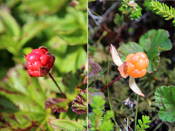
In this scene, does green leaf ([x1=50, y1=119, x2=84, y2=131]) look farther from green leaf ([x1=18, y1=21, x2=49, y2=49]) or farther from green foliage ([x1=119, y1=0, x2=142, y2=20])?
green leaf ([x1=18, y1=21, x2=49, y2=49])

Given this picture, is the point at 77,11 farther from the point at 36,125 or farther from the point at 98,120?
the point at 98,120

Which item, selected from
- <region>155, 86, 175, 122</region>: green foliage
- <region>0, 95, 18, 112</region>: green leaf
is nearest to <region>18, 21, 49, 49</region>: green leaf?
<region>0, 95, 18, 112</region>: green leaf

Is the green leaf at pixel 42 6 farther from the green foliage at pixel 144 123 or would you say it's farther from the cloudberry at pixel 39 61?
the green foliage at pixel 144 123

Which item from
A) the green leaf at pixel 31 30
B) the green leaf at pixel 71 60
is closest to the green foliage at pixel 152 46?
the green leaf at pixel 71 60

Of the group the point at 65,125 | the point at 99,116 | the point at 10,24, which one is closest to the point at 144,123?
the point at 99,116

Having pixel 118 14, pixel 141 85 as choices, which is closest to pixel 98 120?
pixel 141 85

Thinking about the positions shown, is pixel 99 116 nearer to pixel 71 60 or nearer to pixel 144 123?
pixel 144 123

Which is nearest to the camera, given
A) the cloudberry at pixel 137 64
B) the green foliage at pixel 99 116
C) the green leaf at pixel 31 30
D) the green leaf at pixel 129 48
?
the green foliage at pixel 99 116
